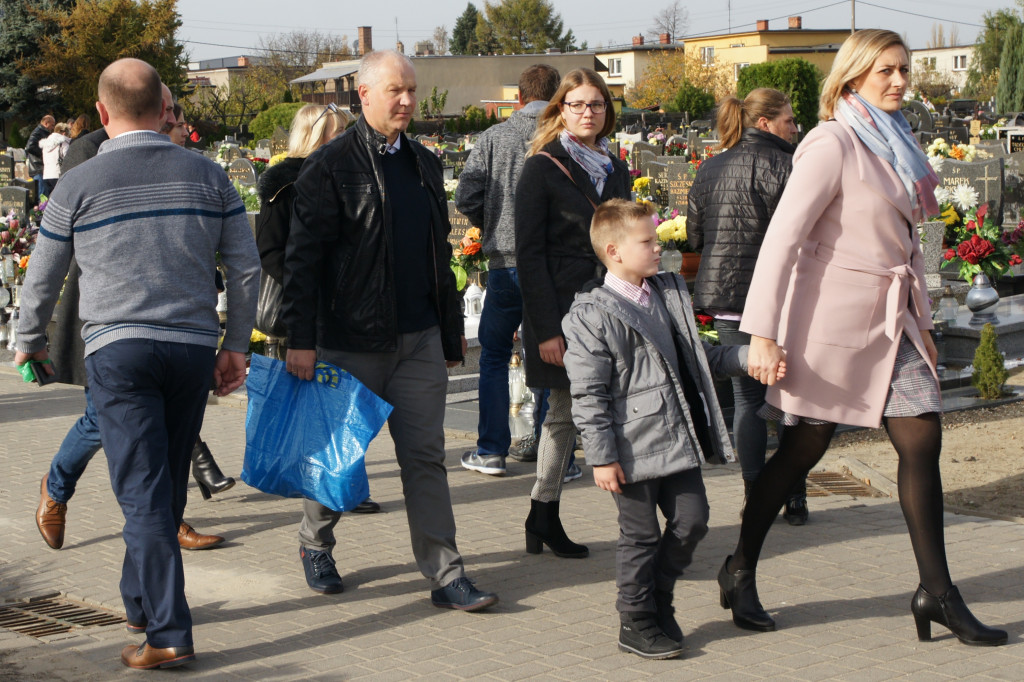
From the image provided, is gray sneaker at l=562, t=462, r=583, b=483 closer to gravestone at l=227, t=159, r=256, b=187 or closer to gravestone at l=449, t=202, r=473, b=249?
gravestone at l=449, t=202, r=473, b=249

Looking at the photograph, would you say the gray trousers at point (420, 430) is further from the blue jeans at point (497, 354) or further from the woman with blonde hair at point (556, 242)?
the blue jeans at point (497, 354)

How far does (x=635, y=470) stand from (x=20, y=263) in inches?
369

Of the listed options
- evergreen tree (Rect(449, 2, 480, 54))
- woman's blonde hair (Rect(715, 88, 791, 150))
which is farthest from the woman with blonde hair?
evergreen tree (Rect(449, 2, 480, 54))

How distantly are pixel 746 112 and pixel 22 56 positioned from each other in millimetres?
44829

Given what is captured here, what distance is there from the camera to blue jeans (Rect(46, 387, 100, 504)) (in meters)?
5.05

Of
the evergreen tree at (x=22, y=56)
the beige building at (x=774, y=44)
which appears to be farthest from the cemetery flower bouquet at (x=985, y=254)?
the beige building at (x=774, y=44)

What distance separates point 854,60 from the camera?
397 centimetres

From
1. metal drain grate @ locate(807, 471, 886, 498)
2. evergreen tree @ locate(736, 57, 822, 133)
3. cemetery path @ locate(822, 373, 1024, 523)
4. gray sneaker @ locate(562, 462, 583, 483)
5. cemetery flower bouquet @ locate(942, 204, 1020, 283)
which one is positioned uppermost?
evergreen tree @ locate(736, 57, 822, 133)

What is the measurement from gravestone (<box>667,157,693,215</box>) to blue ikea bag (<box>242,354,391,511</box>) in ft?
29.9

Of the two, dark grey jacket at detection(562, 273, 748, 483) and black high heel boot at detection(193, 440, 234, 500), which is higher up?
dark grey jacket at detection(562, 273, 748, 483)

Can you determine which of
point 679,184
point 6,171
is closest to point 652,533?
point 679,184

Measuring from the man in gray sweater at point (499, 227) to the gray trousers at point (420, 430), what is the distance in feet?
5.69

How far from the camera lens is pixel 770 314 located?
12.7 ft

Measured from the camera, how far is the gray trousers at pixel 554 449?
491 cm
